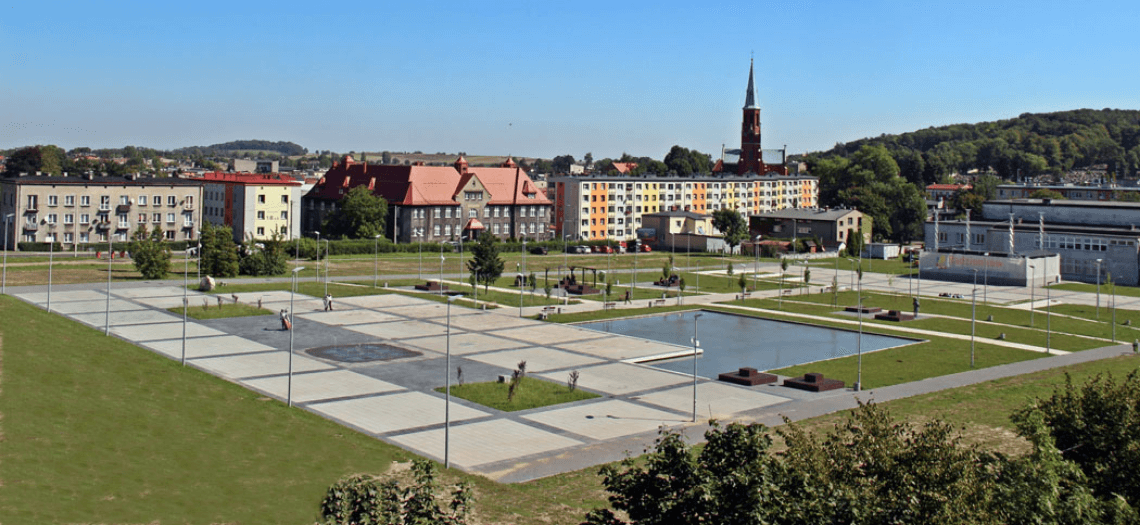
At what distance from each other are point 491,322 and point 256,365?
61.1 feet

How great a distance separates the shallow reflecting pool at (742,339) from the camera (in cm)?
5079

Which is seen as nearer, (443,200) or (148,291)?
(148,291)

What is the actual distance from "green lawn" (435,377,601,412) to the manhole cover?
25.7 feet

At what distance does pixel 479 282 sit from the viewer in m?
78.0

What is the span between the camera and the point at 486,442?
3409 cm

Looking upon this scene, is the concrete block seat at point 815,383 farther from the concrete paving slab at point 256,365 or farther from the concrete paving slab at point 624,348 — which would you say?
the concrete paving slab at point 256,365

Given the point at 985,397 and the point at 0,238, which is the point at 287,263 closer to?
the point at 0,238

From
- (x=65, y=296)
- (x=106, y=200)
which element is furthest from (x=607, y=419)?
(x=106, y=200)

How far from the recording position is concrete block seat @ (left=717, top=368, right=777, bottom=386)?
4422 cm

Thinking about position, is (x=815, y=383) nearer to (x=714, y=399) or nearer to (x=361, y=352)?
(x=714, y=399)

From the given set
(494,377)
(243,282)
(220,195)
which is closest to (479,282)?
(243,282)

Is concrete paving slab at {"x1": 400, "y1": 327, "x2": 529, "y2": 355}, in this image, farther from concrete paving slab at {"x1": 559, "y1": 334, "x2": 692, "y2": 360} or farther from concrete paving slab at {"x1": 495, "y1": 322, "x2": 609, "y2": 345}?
concrete paving slab at {"x1": 559, "y1": 334, "x2": 692, "y2": 360}

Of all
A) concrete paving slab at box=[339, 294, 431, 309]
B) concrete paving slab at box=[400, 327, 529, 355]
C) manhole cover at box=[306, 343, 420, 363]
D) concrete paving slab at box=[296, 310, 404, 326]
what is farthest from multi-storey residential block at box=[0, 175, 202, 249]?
concrete paving slab at box=[400, 327, 529, 355]

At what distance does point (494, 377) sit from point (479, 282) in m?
33.4
